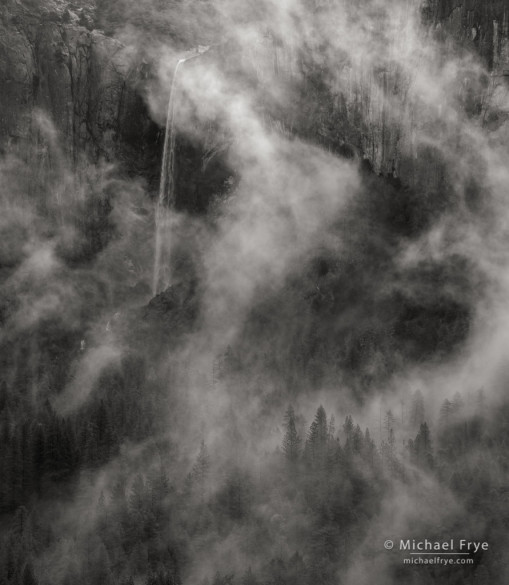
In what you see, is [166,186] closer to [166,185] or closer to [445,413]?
[166,185]

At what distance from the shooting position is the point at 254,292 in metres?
155

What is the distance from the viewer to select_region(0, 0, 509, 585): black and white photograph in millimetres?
113125

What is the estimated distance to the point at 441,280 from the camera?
136875mm

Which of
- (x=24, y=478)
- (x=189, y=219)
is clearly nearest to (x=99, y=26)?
(x=189, y=219)

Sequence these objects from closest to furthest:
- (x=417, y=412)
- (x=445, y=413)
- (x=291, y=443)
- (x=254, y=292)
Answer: (x=445, y=413) < (x=291, y=443) < (x=417, y=412) < (x=254, y=292)

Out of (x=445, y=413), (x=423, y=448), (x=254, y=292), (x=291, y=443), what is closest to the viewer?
(x=423, y=448)

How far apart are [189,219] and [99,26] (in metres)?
34.1

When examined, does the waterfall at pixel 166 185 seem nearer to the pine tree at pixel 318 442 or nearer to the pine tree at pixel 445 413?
the pine tree at pixel 318 442

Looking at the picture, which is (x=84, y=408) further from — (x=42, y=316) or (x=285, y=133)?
(x=285, y=133)

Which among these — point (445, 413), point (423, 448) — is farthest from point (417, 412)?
point (423, 448)

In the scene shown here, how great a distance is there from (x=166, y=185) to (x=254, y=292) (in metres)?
22.0

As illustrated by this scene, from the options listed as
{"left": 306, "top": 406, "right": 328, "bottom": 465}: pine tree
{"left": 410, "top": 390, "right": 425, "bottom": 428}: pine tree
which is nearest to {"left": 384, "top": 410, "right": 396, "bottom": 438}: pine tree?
{"left": 410, "top": 390, "right": 425, "bottom": 428}: pine tree

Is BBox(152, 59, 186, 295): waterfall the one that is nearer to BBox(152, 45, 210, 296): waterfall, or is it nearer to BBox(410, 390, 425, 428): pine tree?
BBox(152, 45, 210, 296): waterfall

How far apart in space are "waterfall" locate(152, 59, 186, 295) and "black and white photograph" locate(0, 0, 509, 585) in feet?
1.16
